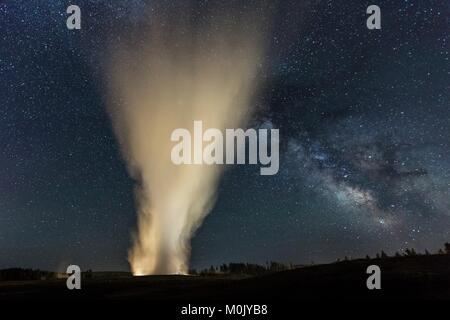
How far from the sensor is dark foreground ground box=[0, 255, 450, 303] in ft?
101

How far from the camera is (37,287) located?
4256cm

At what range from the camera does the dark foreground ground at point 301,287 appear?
101 ft

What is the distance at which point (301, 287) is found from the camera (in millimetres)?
34031
